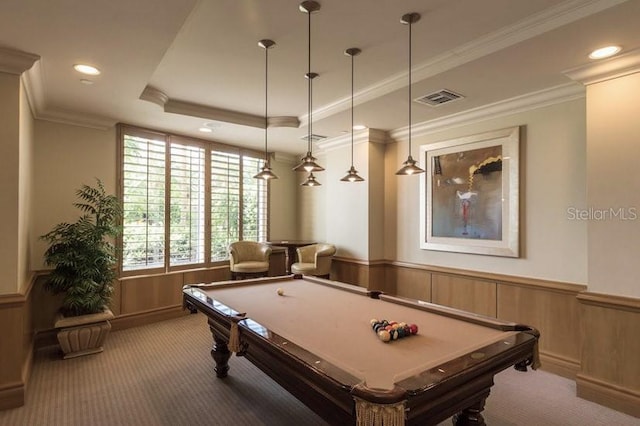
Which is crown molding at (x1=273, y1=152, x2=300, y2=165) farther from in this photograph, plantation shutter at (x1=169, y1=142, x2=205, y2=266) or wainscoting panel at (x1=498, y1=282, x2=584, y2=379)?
wainscoting panel at (x1=498, y1=282, x2=584, y2=379)

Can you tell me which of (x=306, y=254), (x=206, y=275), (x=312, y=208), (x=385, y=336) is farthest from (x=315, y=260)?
(x=385, y=336)

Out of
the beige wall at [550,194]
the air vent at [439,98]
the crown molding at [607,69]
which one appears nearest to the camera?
the crown molding at [607,69]

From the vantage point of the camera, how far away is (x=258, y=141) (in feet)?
18.7

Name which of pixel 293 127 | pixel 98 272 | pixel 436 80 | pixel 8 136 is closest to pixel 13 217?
pixel 8 136

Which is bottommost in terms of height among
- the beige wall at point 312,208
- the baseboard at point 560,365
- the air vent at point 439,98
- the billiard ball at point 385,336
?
the baseboard at point 560,365

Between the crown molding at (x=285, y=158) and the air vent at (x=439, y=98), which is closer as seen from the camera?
the air vent at (x=439, y=98)

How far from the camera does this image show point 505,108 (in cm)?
378

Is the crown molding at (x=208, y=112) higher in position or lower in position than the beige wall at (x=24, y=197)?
higher

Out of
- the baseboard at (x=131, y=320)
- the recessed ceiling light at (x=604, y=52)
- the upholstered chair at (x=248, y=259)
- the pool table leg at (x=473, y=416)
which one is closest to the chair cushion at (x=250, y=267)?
the upholstered chair at (x=248, y=259)

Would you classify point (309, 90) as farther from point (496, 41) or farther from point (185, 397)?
point (185, 397)

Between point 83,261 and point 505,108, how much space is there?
192 inches

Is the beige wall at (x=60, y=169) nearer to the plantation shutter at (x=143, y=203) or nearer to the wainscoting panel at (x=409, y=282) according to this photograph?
the plantation shutter at (x=143, y=203)

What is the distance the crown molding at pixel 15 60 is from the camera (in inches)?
101

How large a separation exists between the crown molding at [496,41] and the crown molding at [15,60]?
292 centimetres
